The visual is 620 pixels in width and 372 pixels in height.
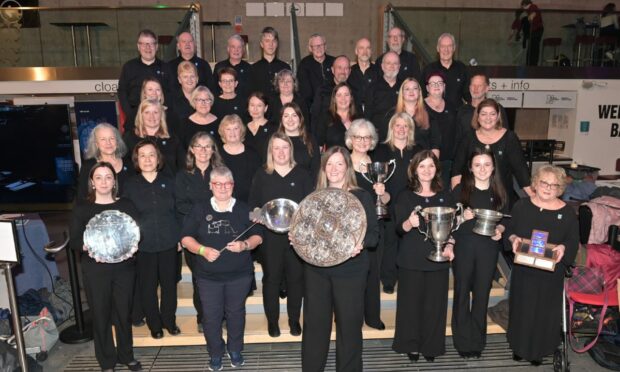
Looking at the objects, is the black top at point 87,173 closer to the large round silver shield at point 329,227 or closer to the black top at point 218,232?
the black top at point 218,232

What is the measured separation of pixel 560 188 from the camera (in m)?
3.54

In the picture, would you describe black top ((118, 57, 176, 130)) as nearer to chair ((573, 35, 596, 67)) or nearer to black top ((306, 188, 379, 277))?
black top ((306, 188, 379, 277))

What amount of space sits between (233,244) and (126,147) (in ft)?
4.34

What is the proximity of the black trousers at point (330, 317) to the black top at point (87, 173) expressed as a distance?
5.18 ft

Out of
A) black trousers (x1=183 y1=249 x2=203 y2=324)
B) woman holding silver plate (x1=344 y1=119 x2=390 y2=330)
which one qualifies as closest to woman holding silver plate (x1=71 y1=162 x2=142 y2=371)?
black trousers (x1=183 y1=249 x2=203 y2=324)

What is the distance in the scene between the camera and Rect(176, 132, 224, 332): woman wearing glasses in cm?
380

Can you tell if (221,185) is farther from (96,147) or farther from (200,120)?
(200,120)

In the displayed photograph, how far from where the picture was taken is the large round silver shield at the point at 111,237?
3359 mm

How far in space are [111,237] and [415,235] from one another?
203 cm

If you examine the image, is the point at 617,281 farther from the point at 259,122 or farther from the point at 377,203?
the point at 259,122

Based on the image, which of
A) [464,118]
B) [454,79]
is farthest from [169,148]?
[454,79]

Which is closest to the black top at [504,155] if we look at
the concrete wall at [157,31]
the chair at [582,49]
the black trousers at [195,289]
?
the black trousers at [195,289]

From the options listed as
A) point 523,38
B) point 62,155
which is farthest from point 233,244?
point 523,38

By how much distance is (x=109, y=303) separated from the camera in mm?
3604
